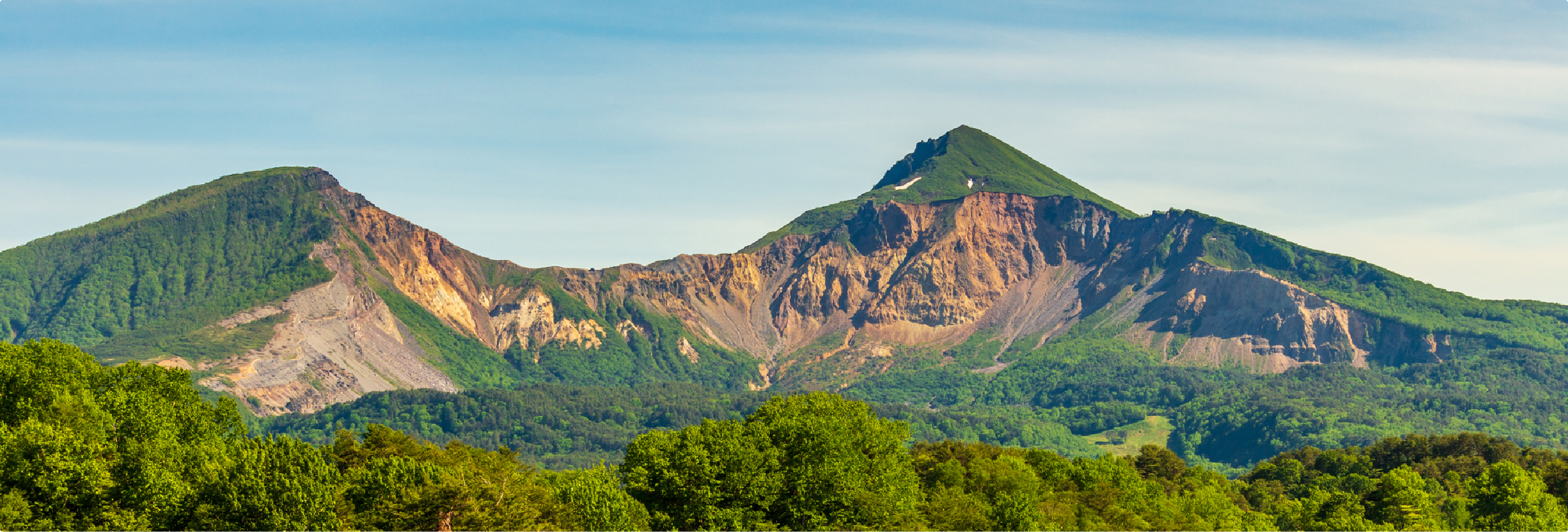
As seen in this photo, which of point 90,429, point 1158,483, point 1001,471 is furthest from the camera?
point 1158,483

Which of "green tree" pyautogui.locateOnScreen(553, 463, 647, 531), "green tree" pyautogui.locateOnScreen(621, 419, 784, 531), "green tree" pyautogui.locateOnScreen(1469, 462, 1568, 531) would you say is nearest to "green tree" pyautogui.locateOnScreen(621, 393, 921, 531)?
"green tree" pyautogui.locateOnScreen(621, 419, 784, 531)

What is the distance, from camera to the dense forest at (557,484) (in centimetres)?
8531

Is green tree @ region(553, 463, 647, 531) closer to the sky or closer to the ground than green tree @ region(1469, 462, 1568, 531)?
closer to the sky

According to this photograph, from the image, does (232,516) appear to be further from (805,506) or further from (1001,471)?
(1001,471)

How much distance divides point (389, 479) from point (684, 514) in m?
21.7

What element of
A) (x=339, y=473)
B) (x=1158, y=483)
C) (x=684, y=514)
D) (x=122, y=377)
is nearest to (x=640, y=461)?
(x=684, y=514)

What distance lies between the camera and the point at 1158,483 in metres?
162

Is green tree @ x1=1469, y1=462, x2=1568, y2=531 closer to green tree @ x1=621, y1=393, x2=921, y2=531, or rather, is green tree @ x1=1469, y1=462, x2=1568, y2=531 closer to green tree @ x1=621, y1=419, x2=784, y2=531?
green tree @ x1=621, y1=393, x2=921, y2=531

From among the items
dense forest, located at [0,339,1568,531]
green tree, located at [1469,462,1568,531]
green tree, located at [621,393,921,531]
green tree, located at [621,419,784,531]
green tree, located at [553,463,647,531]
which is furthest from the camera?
green tree, located at [1469,462,1568,531]

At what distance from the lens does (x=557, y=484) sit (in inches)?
4476

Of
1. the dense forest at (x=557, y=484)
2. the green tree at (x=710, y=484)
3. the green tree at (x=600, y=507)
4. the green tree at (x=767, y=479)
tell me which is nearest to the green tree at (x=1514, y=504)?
the dense forest at (x=557, y=484)

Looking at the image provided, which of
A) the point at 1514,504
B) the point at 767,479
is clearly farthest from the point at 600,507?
the point at 1514,504

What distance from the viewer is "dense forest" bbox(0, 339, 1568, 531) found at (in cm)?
8531

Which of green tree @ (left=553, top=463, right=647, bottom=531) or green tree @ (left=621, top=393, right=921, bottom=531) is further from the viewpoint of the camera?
green tree @ (left=621, top=393, right=921, bottom=531)
